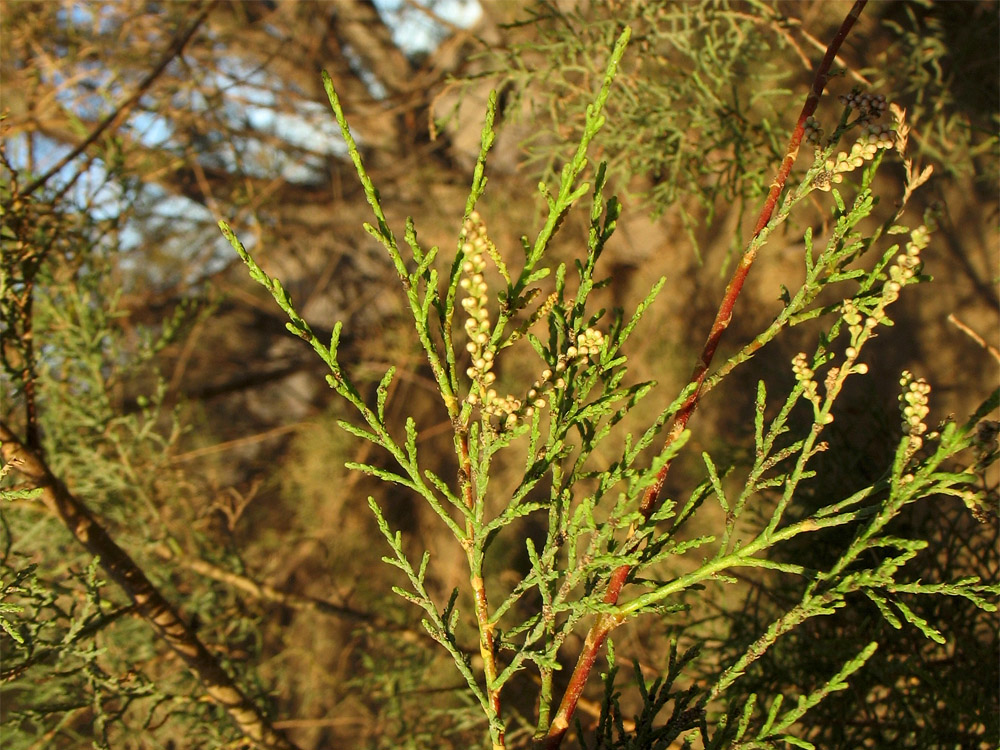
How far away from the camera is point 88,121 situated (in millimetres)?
4594

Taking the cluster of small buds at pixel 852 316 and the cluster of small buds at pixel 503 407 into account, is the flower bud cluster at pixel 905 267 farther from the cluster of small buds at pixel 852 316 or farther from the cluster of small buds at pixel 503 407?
the cluster of small buds at pixel 503 407

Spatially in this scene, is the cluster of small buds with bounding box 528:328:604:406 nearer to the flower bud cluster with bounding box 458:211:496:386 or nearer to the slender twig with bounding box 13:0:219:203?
the flower bud cluster with bounding box 458:211:496:386

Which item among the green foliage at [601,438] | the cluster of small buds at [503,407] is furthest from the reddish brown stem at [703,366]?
the cluster of small buds at [503,407]

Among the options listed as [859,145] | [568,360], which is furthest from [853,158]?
[568,360]

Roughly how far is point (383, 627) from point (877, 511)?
7.60 feet

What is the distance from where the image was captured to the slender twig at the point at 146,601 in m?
1.83

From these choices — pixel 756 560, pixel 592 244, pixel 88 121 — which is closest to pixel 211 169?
pixel 88 121

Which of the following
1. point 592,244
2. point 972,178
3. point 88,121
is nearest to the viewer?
point 592,244

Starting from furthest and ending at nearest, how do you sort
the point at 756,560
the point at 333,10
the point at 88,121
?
the point at 333,10 < the point at 88,121 < the point at 756,560

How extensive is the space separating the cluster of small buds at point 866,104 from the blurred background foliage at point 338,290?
0.76 feet

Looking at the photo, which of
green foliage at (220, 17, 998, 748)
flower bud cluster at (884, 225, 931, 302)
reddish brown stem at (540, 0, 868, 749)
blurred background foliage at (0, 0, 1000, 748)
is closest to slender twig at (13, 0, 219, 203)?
blurred background foliage at (0, 0, 1000, 748)

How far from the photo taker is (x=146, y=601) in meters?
1.90

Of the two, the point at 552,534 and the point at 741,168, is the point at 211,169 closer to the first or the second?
the point at 741,168

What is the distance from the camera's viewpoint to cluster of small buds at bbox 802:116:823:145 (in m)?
1.30
